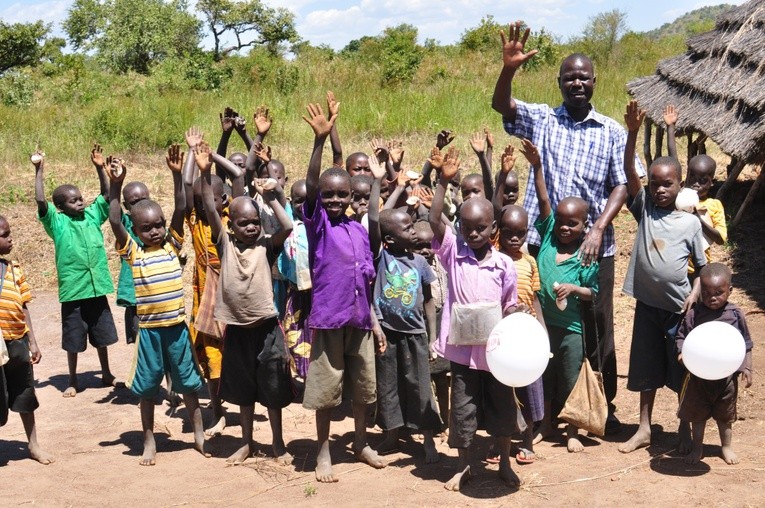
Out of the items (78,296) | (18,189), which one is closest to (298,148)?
(18,189)

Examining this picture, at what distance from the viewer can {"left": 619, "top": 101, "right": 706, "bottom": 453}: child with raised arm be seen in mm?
4449

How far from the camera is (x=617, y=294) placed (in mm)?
8258

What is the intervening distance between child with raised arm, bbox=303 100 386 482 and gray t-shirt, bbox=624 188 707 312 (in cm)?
149

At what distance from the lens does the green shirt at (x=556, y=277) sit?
4.50 meters

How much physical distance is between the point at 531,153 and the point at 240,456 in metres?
2.27

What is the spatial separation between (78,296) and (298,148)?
7.00 m

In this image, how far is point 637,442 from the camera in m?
4.61

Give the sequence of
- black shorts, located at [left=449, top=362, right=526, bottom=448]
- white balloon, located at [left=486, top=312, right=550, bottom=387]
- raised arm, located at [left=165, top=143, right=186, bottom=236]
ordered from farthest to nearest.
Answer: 1. raised arm, located at [left=165, top=143, right=186, bottom=236]
2. black shorts, located at [left=449, top=362, right=526, bottom=448]
3. white balloon, located at [left=486, top=312, right=550, bottom=387]

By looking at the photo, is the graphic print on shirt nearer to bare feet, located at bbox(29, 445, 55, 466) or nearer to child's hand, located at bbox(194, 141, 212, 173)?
child's hand, located at bbox(194, 141, 212, 173)

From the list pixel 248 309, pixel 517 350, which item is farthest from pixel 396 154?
pixel 517 350

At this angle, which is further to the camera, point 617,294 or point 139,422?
point 617,294

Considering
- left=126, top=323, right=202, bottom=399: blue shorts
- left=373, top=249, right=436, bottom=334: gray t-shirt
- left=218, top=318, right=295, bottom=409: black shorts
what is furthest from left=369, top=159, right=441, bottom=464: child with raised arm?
left=126, top=323, right=202, bottom=399: blue shorts

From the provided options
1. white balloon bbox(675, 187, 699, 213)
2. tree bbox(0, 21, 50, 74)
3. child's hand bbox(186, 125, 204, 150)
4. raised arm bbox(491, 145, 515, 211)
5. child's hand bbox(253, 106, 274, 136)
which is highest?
tree bbox(0, 21, 50, 74)

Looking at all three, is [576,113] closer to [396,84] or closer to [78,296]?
[78,296]
